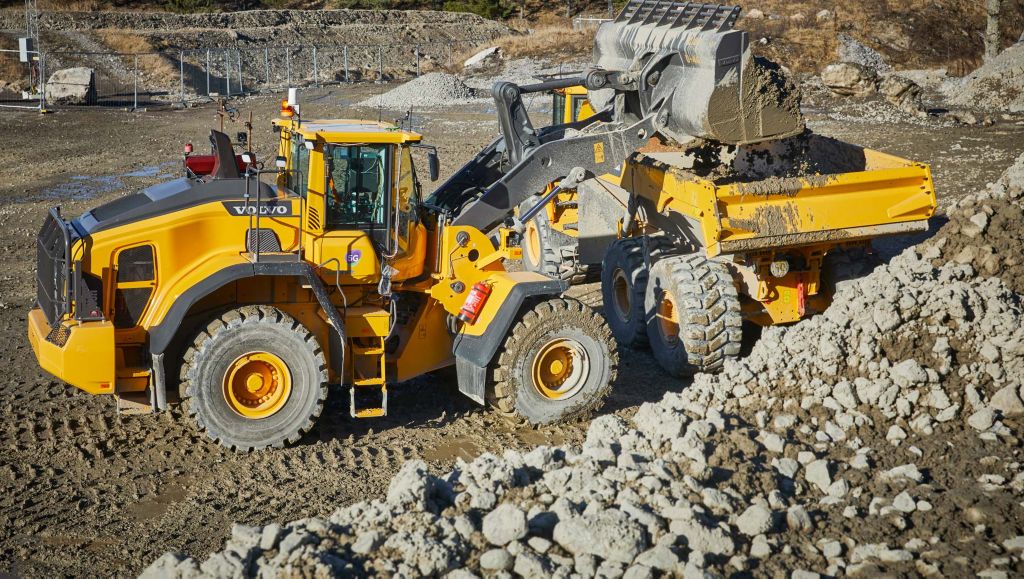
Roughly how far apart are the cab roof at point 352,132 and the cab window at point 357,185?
0.21ft

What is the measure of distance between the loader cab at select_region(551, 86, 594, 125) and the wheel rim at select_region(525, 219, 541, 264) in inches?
50.6

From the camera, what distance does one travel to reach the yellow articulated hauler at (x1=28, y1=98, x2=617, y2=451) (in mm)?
7383

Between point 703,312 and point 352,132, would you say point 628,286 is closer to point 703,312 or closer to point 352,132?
point 703,312

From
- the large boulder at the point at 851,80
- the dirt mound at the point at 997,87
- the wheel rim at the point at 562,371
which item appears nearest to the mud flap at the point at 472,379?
the wheel rim at the point at 562,371

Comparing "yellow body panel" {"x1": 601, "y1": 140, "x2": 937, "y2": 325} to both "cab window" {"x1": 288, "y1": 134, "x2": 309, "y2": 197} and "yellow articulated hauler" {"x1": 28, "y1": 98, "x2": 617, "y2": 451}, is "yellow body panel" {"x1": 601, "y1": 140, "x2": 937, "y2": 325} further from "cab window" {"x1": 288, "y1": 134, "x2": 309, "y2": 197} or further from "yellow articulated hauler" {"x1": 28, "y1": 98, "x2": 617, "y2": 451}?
"cab window" {"x1": 288, "y1": 134, "x2": 309, "y2": 197}

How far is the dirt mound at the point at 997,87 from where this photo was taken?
855 inches

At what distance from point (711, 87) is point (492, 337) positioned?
2.93 metres

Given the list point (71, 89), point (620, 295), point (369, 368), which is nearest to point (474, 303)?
point (369, 368)

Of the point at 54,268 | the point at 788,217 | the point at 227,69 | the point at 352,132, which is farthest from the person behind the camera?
the point at 227,69

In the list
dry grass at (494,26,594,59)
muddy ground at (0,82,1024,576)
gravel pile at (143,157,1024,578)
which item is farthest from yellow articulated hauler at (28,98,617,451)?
dry grass at (494,26,594,59)

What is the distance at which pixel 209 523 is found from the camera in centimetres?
674

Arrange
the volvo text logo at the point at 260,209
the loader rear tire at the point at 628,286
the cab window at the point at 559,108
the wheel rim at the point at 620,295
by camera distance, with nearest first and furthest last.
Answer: the volvo text logo at the point at 260,209 < the loader rear tire at the point at 628,286 < the wheel rim at the point at 620,295 < the cab window at the point at 559,108

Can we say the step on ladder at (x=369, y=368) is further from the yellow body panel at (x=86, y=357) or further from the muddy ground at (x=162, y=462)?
the yellow body panel at (x=86, y=357)

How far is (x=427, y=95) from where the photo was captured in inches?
1214
